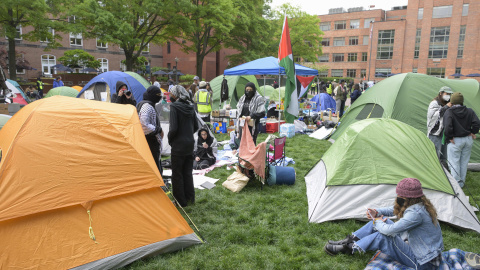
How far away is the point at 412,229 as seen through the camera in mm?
3133

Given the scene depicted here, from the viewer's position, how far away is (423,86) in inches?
322

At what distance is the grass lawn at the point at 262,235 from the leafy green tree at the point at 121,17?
1528 cm

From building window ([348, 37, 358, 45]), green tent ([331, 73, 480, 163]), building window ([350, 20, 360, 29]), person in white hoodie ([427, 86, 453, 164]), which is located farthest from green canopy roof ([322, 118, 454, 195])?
building window ([350, 20, 360, 29])

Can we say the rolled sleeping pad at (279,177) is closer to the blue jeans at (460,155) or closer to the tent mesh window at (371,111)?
the blue jeans at (460,155)

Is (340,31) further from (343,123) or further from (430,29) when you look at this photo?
(343,123)

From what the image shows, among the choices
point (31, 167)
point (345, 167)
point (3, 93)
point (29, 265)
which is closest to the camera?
point (29, 265)

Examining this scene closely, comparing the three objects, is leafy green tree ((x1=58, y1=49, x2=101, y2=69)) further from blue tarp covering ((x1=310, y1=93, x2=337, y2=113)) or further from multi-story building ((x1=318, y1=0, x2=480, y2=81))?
multi-story building ((x1=318, y1=0, x2=480, y2=81))

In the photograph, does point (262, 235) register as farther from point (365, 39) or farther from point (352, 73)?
point (365, 39)

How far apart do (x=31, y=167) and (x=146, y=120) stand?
1.77 m

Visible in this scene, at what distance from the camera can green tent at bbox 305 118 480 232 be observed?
4.37 metres

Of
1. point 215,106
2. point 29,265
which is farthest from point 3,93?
point 215,106

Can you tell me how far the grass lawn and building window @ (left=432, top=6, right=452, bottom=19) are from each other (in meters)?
50.6

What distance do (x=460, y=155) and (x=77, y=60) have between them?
3152 cm

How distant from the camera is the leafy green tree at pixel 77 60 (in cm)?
2938
